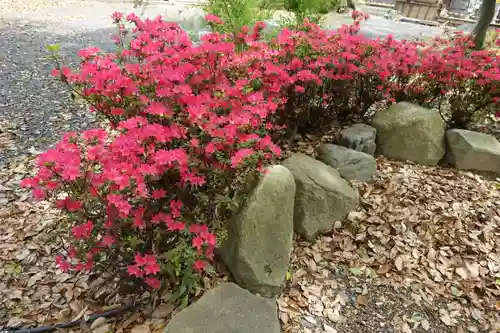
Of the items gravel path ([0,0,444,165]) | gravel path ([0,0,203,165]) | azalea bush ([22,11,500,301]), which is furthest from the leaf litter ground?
gravel path ([0,0,444,165])

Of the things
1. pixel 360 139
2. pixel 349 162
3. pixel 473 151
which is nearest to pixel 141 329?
pixel 349 162

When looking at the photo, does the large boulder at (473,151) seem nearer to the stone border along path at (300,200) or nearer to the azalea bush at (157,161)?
the stone border along path at (300,200)

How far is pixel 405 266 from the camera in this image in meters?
2.57

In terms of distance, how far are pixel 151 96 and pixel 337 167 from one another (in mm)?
1712

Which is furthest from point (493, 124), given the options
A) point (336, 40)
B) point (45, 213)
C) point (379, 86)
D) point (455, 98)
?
point (45, 213)

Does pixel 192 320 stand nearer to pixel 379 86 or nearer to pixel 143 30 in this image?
pixel 143 30

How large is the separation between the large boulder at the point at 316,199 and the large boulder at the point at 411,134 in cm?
100

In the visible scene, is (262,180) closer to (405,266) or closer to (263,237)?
(263,237)

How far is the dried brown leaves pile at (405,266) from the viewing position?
2.25m

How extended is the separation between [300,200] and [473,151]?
192cm

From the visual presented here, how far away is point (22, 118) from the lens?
152 inches

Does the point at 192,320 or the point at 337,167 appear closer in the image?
the point at 192,320

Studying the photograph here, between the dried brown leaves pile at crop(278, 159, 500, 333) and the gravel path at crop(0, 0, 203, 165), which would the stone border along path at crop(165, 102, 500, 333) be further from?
the gravel path at crop(0, 0, 203, 165)

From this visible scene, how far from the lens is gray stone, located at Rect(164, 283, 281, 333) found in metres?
1.81
